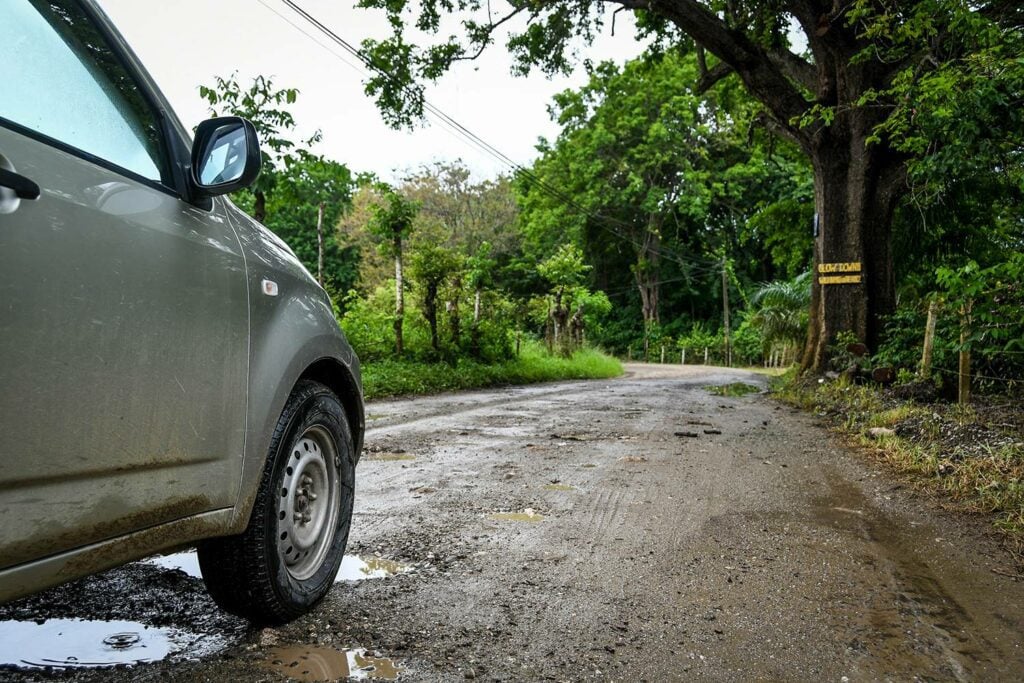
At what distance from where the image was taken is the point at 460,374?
14.5 metres

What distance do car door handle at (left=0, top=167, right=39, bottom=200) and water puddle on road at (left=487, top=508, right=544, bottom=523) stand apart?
291cm

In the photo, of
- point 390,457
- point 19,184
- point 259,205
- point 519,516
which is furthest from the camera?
point 259,205

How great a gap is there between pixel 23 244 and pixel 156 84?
97 cm

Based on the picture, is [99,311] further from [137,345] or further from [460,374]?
[460,374]

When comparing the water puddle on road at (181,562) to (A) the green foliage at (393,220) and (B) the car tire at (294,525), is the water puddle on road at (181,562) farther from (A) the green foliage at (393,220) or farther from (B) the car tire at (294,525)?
(A) the green foliage at (393,220)

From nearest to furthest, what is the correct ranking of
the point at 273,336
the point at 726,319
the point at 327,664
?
the point at 327,664 → the point at 273,336 → the point at 726,319

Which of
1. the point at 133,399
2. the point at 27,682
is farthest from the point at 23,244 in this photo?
the point at 27,682

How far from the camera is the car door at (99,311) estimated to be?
1.42 meters

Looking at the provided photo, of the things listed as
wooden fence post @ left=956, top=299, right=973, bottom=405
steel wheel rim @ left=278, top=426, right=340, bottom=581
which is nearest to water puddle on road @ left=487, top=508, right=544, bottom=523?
steel wheel rim @ left=278, top=426, right=340, bottom=581

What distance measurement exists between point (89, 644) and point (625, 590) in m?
1.92

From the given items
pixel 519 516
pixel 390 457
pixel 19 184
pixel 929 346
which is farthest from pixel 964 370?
pixel 19 184

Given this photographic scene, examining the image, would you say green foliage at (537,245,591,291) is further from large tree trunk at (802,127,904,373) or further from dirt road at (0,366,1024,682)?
dirt road at (0,366,1024,682)

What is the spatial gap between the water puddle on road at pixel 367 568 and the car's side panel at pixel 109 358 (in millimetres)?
976

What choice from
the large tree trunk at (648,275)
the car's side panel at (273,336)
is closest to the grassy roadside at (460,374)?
the car's side panel at (273,336)
